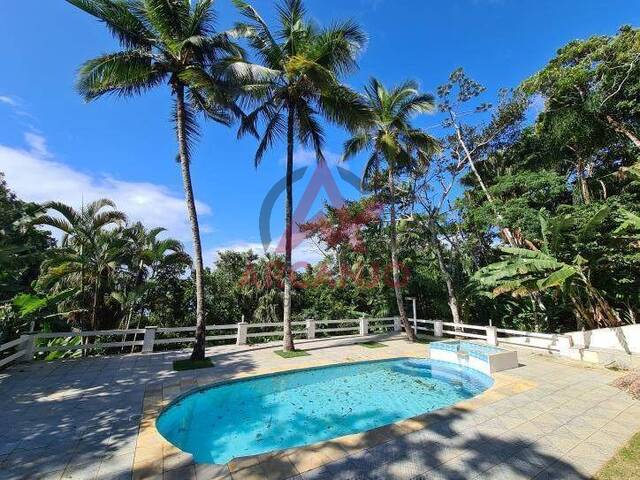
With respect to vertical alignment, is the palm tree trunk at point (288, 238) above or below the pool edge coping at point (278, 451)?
Answer: above

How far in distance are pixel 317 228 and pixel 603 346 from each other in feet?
49.7

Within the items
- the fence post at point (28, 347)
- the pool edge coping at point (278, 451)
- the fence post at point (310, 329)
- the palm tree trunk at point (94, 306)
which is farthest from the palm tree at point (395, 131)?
the fence post at point (28, 347)

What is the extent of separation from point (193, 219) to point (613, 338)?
15390mm

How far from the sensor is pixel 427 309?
19.4 meters

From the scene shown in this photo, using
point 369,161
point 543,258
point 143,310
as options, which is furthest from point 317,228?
point 543,258

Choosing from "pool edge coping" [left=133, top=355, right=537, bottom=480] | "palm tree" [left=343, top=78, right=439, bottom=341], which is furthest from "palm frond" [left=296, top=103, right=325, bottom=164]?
"pool edge coping" [left=133, top=355, right=537, bottom=480]

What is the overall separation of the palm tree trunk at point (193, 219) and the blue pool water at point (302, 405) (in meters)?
2.64

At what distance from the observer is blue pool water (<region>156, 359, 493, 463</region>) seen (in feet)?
19.6

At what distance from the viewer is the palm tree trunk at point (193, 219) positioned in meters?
10.4

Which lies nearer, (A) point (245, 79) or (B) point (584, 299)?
(A) point (245, 79)

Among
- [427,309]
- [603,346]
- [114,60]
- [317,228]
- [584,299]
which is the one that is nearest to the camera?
[114,60]

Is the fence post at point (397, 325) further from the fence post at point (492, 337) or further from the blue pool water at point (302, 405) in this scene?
the blue pool water at point (302, 405)

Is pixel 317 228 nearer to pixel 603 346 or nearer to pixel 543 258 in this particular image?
pixel 543 258

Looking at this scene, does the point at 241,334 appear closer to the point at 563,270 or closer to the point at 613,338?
the point at 563,270
